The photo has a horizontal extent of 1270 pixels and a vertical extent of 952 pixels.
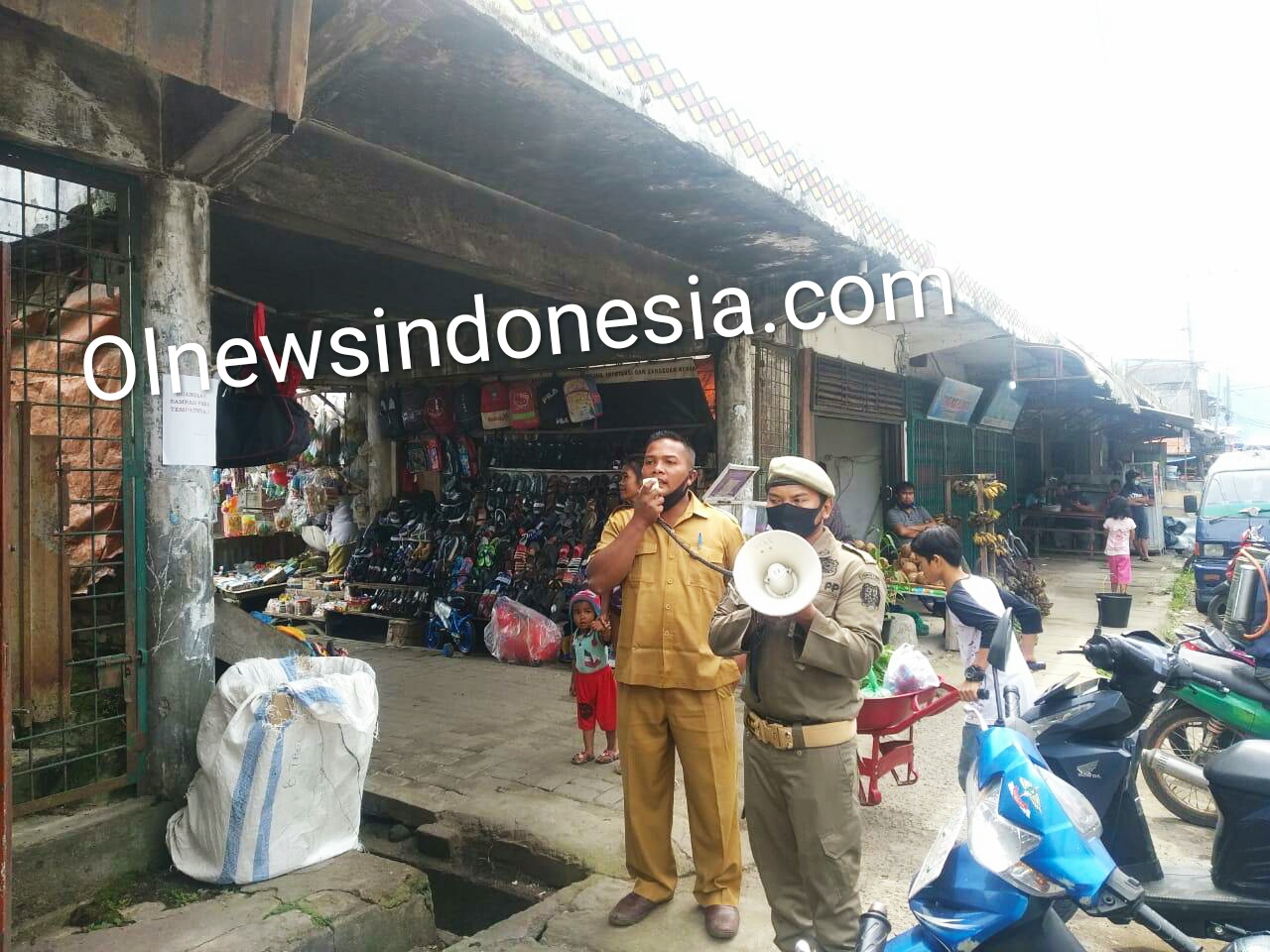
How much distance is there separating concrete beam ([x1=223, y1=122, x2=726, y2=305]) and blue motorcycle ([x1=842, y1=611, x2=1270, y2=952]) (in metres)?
3.85

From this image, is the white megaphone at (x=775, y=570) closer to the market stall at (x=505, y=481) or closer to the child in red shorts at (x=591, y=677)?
the child in red shorts at (x=591, y=677)

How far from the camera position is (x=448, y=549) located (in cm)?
905

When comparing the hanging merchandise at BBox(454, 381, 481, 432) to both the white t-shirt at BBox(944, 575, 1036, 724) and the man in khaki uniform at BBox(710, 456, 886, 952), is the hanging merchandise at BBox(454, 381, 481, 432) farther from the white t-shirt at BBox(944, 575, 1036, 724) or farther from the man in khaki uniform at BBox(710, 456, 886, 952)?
the man in khaki uniform at BBox(710, 456, 886, 952)

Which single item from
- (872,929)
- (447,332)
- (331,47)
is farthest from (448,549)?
(872,929)

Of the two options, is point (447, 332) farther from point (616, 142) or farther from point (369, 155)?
point (616, 142)

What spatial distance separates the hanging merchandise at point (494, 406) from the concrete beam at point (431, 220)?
2.51 metres

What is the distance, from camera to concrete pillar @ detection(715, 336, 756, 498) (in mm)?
7234

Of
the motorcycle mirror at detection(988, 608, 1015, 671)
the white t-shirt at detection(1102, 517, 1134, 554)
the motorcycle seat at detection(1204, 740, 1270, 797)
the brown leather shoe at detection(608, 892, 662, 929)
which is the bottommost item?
the brown leather shoe at detection(608, 892, 662, 929)

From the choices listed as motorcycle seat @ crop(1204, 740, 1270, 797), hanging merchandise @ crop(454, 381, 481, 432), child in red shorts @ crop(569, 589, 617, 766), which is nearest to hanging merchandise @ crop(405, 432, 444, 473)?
hanging merchandise @ crop(454, 381, 481, 432)

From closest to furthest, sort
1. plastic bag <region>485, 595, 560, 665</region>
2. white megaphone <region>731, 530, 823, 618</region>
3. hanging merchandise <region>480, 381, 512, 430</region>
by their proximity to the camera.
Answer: white megaphone <region>731, 530, 823, 618</region> < plastic bag <region>485, 595, 560, 665</region> < hanging merchandise <region>480, 381, 512, 430</region>

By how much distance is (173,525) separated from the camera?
3.53 meters

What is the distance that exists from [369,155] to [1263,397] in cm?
9386

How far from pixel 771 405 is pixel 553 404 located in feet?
7.14

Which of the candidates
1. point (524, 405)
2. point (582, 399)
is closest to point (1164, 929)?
point (582, 399)
